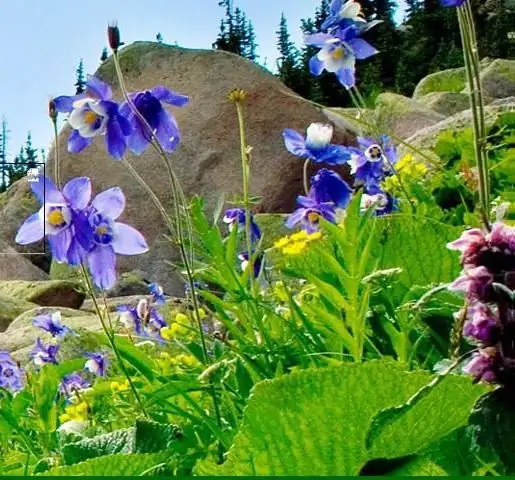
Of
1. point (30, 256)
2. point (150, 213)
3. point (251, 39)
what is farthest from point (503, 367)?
point (251, 39)

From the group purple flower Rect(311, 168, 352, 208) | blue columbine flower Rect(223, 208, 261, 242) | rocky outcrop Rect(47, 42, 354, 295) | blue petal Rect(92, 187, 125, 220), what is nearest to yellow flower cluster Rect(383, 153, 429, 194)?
blue columbine flower Rect(223, 208, 261, 242)

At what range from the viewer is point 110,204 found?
141 cm

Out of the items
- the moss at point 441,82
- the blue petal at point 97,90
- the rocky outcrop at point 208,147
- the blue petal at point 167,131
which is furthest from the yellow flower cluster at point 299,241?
the moss at point 441,82

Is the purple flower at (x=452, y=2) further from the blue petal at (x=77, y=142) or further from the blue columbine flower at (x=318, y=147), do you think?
the blue columbine flower at (x=318, y=147)

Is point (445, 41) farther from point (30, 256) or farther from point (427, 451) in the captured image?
point (427, 451)

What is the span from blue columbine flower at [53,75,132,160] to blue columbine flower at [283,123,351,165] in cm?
59

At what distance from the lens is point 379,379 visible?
756mm

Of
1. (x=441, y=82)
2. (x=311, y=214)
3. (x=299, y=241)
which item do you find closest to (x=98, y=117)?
(x=311, y=214)

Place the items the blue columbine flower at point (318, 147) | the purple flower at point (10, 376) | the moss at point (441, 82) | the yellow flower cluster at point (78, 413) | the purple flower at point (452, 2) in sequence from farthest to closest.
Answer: the moss at point (441, 82)
the purple flower at point (10, 376)
the yellow flower cluster at point (78, 413)
the blue columbine flower at point (318, 147)
the purple flower at point (452, 2)

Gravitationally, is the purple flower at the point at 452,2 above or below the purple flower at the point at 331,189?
above

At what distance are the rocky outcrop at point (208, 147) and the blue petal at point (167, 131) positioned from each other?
28.1ft

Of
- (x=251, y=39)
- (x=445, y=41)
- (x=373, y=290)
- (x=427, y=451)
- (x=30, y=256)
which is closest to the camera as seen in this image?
(x=427, y=451)

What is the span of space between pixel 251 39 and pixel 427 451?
1234 inches

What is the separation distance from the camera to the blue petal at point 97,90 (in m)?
1.47
